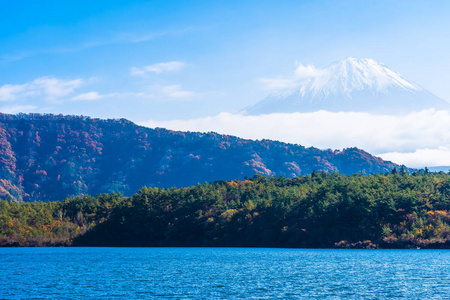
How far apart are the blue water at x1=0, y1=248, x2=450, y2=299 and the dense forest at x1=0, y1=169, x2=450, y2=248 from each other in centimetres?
3126

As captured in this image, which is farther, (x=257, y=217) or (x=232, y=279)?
(x=257, y=217)

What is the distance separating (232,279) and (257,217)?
250 feet

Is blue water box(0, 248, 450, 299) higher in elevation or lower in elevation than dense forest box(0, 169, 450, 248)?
lower

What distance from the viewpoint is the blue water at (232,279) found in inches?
1946

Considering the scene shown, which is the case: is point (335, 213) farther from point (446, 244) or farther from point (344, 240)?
A: point (446, 244)

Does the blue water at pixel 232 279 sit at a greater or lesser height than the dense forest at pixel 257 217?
lesser

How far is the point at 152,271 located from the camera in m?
70.3

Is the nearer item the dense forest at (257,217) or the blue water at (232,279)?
the blue water at (232,279)

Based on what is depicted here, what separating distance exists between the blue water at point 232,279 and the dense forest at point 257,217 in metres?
31.3

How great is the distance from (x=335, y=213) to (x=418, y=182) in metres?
25.1

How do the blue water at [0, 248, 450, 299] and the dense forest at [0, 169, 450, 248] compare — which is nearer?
the blue water at [0, 248, 450, 299]

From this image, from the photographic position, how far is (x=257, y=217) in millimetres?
136125

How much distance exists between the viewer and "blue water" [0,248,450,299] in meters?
49.4

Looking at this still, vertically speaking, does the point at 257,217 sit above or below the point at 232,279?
above
